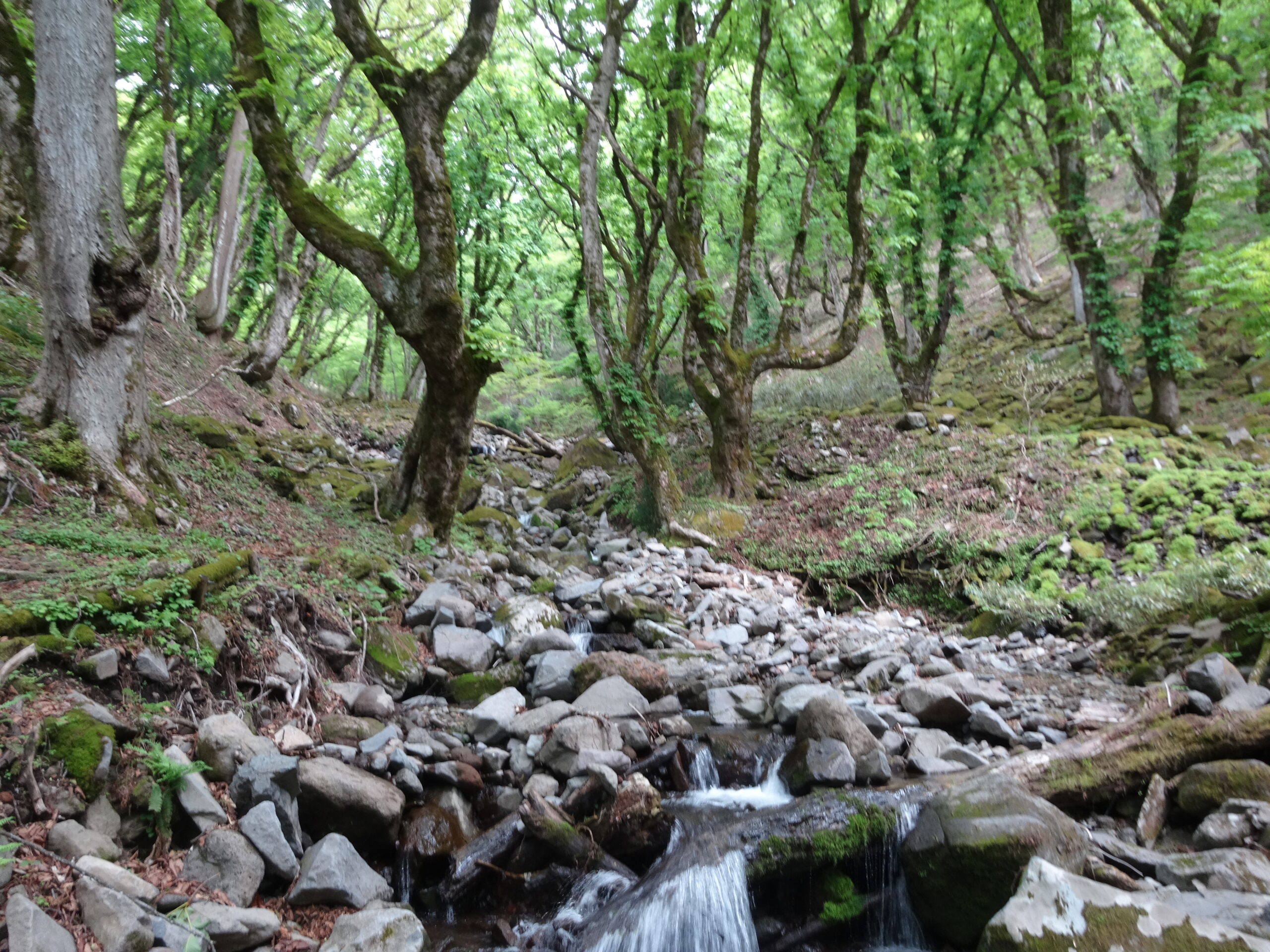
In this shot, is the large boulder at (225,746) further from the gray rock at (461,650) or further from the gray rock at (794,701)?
the gray rock at (794,701)

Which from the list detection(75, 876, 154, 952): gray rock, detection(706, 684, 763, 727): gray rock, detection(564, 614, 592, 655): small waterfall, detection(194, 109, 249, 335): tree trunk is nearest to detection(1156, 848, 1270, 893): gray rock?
detection(706, 684, 763, 727): gray rock

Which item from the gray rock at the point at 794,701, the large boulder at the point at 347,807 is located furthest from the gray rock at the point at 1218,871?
the large boulder at the point at 347,807

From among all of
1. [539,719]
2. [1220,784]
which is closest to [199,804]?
[539,719]

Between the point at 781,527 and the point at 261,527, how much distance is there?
6.98 m

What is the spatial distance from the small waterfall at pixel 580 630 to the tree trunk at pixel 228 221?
882 cm

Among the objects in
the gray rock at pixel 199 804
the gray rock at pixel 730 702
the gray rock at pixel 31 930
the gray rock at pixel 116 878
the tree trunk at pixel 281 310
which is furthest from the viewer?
the tree trunk at pixel 281 310

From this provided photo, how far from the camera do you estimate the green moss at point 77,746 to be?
2.90 metres

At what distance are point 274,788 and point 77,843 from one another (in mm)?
845

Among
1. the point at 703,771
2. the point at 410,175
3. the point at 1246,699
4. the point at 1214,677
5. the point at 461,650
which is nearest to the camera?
the point at 1246,699

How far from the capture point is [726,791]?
4.75 m

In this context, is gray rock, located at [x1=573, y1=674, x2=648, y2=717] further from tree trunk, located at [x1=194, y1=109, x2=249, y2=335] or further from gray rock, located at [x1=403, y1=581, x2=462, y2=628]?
tree trunk, located at [x1=194, y1=109, x2=249, y2=335]

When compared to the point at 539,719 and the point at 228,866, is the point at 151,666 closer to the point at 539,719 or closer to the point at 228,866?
the point at 228,866

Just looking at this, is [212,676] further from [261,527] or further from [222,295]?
[222,295]

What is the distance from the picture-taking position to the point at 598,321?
10.9 m
